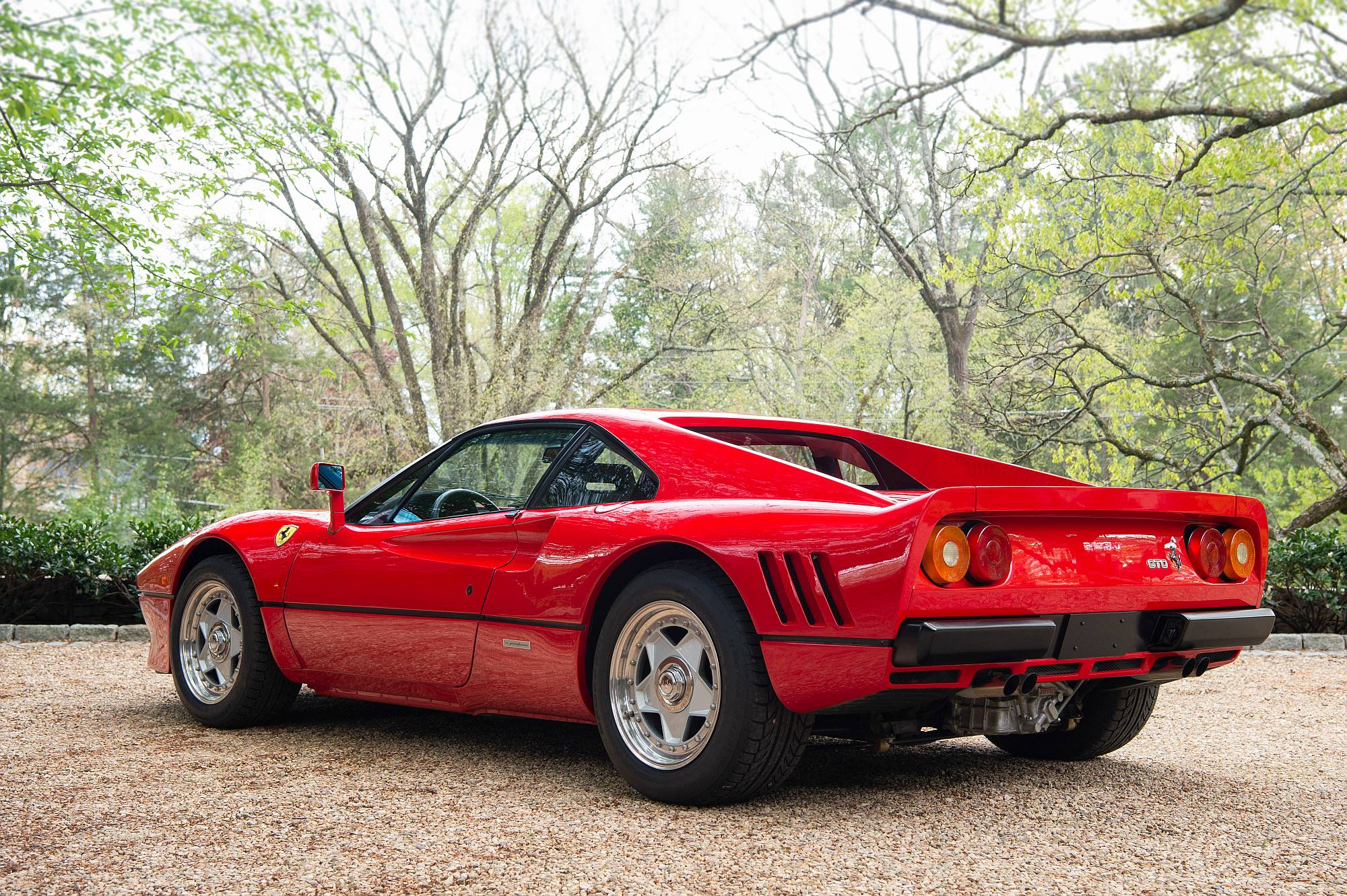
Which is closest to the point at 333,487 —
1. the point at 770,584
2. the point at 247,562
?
the point at 247,562

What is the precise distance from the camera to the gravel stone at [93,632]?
935 centimetres

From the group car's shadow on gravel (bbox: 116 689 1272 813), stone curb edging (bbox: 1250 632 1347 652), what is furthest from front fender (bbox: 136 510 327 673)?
stone curb edging (bbox: 1250 632 1347 652)

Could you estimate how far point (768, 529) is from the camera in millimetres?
3311

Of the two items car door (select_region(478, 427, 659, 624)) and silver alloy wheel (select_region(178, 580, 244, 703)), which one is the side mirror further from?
car door (select_region(478, 427, 659, 624))

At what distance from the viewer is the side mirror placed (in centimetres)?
→ 465

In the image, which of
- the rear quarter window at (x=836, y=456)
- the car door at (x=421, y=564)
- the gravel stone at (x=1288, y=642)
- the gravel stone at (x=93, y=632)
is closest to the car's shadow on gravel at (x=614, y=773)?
the car door at (x=421, y=564)

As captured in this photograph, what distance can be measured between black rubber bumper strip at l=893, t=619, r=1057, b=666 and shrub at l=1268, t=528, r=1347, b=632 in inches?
296

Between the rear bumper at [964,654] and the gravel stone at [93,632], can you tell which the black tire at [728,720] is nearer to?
the rear bumper at [964,654]

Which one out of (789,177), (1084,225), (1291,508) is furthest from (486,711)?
(789,177)

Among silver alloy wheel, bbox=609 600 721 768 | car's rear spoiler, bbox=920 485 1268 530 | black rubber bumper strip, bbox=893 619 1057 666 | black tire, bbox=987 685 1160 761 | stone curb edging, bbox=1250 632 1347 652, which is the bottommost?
stone curb edging, bbox=1250 632 1347 652

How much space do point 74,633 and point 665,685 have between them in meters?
7.68

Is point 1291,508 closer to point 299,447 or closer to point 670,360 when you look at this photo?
point 670,360

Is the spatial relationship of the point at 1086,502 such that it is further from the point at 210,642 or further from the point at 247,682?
the point at 210,642

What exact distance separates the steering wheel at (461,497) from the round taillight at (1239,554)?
276 cm
